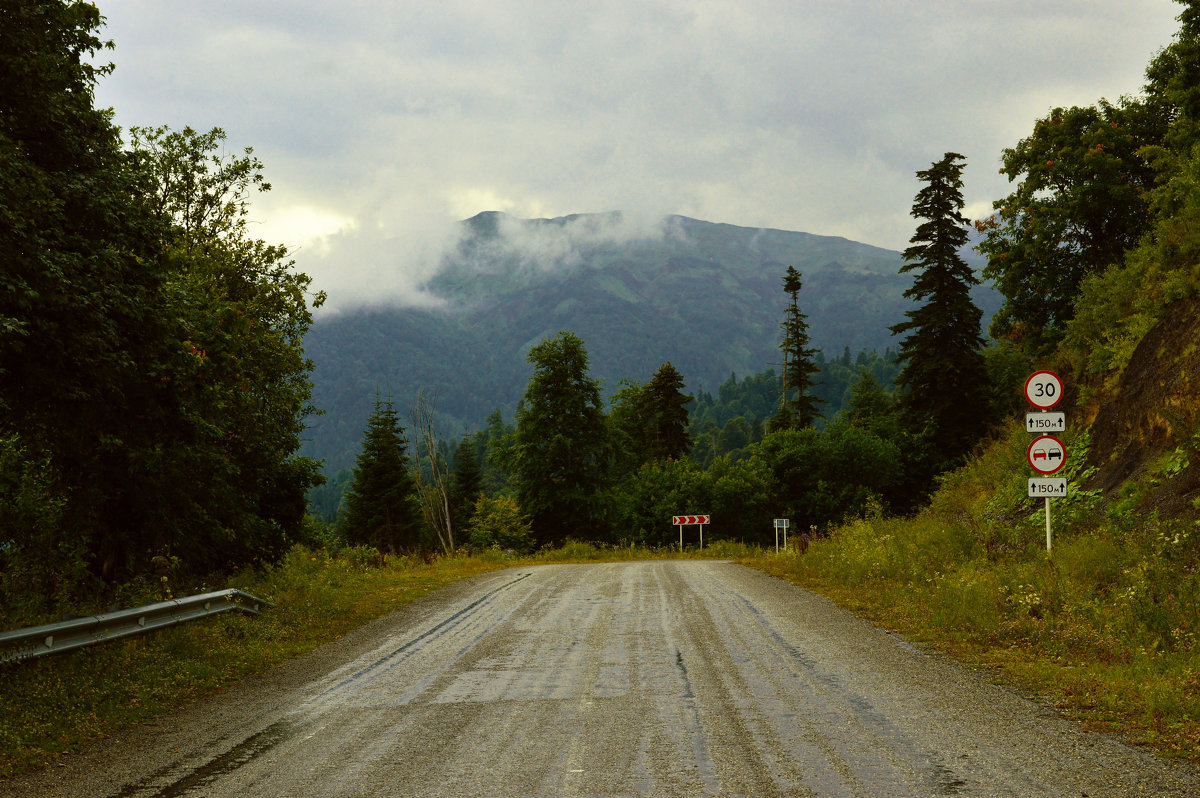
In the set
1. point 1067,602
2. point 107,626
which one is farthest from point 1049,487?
point 107,626

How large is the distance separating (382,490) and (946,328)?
48.2 meters

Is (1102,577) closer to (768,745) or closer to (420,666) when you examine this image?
(768,745)

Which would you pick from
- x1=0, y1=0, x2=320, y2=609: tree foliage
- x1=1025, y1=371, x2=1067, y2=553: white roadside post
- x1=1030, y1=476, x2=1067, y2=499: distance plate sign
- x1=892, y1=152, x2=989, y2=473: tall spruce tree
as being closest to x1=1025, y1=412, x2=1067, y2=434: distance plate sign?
x1=1025, y1=371, x2=1067, y2=553: white roadside post

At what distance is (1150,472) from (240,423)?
16.9m

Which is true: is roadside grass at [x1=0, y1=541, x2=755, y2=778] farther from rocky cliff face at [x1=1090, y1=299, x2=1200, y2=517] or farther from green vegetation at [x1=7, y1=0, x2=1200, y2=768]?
rocky cliff face at [x1=1090, y1=299, x2=1200, y2=517]

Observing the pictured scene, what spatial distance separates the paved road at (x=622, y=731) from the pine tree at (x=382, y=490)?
60981mm

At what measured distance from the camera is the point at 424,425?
5553 centimetres

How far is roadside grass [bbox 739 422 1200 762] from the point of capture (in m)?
6.66

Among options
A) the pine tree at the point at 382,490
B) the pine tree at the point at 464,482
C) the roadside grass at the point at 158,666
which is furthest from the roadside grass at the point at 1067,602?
the pine tree at the point at 464,482

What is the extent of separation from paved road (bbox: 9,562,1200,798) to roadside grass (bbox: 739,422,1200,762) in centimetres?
60

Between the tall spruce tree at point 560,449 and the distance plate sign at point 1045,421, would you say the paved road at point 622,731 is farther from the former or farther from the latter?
the tall spruce tree at point 560,449

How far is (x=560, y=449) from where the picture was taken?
2078 inches

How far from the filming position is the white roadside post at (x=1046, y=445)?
38.5 ft

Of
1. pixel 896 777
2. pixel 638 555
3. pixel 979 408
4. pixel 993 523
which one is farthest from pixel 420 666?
pixel 979 408
